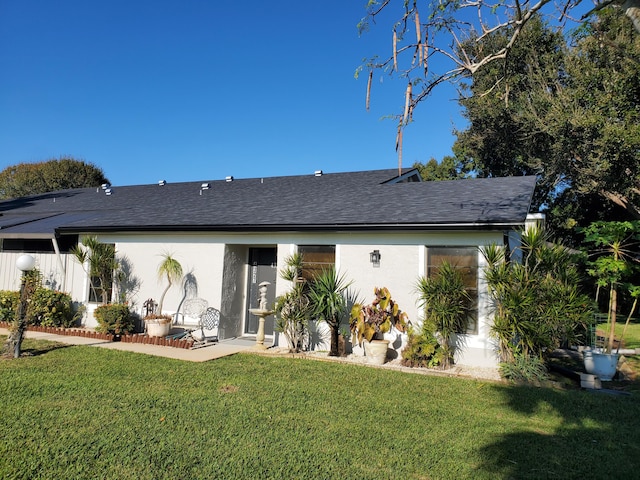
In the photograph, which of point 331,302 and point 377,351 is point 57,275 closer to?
point 331,302

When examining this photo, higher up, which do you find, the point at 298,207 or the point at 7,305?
the point at 298,207

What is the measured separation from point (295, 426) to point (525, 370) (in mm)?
4756

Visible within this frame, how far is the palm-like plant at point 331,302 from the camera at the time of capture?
909 centimetres

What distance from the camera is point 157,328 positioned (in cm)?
1038

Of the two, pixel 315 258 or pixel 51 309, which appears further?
pixel 51 309

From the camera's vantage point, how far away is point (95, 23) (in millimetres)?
13820

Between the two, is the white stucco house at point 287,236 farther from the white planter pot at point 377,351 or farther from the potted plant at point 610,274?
the potted plant at point 610,274

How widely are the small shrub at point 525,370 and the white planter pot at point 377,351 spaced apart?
2.28m

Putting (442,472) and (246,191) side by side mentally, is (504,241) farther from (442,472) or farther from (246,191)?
(246,191)

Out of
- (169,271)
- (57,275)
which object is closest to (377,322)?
(169,271)

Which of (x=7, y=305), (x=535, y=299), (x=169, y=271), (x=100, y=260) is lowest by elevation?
(x=7, y=305)

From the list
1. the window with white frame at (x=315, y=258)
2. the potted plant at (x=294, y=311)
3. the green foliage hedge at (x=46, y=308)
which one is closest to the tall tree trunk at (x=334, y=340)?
the potted plant at (x=294, y=311)

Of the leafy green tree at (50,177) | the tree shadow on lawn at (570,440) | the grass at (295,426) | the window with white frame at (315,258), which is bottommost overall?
the grass at (295,426)

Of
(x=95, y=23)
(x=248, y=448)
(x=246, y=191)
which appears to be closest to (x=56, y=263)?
(x=246, y=191)
